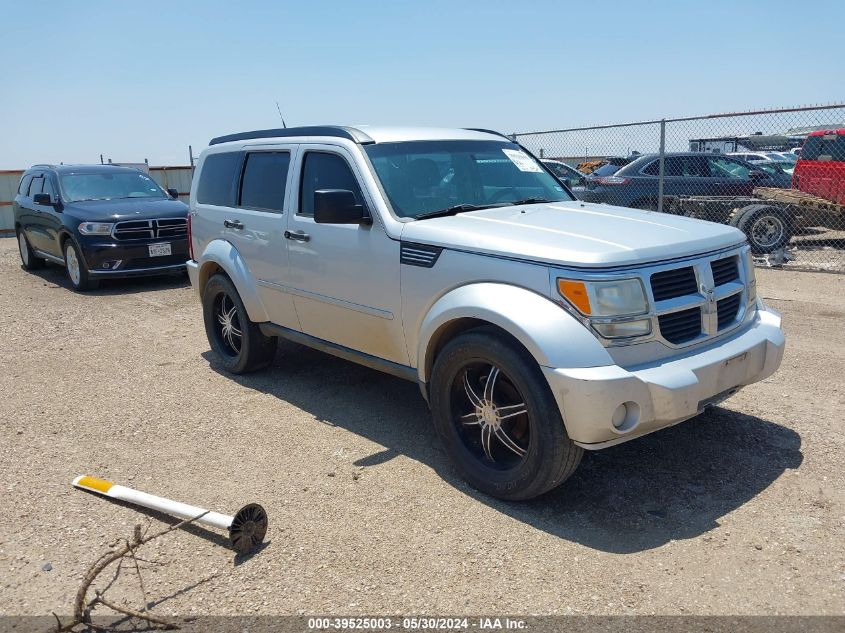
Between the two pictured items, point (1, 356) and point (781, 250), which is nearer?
point (1, 356)

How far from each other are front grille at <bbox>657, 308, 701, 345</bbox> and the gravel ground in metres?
0.88

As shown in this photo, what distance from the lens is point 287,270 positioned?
17.4 feet

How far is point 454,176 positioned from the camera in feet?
16.1

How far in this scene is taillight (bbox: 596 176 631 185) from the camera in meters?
12.9

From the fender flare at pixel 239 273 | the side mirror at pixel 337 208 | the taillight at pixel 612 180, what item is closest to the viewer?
the side mirror at pixel 337 208

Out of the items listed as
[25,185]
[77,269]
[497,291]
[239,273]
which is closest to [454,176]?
[497,291]

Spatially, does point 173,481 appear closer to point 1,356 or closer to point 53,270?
point 1,356

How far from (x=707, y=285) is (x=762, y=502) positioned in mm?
1165

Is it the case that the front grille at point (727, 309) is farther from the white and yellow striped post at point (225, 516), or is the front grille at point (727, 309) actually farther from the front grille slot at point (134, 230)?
the front grille slot at point (134, 230)

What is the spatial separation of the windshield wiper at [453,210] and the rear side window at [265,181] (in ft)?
4.51

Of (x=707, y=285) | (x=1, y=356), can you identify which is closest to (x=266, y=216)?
(x=707, y=285)

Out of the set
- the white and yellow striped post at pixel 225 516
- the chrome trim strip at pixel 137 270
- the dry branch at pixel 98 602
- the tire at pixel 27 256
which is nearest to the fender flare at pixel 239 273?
the white and yellow striped post at pixel 225 516

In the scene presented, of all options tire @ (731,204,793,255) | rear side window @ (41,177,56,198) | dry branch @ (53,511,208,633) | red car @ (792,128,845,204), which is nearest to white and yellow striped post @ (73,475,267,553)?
dry branch @ (53,511,208,633)

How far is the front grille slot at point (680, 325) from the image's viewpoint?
3.62 metres
